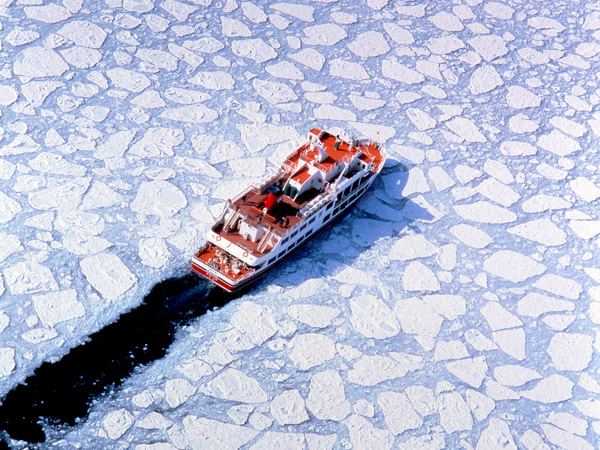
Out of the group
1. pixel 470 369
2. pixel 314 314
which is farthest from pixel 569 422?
pixel 314 314

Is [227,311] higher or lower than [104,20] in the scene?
lower

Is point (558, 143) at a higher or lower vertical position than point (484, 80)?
lower

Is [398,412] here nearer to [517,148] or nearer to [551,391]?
Result: [551,391]

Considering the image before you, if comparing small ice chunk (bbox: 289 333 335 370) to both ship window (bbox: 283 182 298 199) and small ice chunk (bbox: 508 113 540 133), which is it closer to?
ship window (bbox: 283 182 298 199)

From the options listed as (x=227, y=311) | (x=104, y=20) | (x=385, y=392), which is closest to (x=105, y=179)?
(x=227, y=311)

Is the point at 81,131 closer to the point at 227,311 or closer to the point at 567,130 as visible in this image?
the point at 227,311

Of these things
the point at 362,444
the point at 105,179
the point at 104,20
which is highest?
the point at 104,20

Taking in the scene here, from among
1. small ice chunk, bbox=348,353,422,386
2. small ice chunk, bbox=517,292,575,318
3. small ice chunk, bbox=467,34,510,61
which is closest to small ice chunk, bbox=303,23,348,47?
small ice chunk, bbox=467,34,510,61
